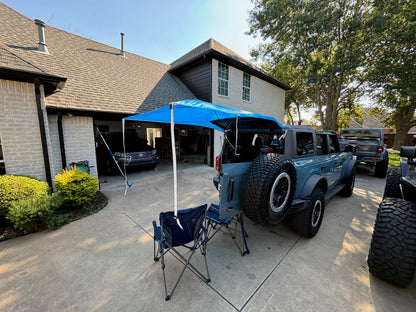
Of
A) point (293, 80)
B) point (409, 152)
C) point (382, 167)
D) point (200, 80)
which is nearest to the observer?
point (409, 152)

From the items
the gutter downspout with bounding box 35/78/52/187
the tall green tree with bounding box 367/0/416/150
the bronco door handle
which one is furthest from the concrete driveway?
the tall green tree with bounding box 367/0/416/150

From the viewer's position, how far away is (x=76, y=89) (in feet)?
18.6

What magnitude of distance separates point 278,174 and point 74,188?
433 centimetres

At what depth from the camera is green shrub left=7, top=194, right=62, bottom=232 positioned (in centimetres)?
278

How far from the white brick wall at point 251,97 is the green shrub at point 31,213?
6.35 m

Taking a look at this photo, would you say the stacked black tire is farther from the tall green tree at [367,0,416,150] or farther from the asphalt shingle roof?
the tall green tree at [367,0,416,150]

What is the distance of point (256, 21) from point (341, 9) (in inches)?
205

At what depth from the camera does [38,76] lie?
3705 mm

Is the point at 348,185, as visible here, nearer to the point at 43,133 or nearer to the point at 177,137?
the point at 43,133

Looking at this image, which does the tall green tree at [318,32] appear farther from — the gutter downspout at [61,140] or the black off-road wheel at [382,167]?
the gutter downspout at [61,140]

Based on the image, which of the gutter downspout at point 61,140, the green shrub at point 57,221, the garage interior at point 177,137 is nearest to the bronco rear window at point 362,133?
the garage interior at point 177,137

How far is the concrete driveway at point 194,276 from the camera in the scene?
1.75 m

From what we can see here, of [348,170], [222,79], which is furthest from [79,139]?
[348,170]

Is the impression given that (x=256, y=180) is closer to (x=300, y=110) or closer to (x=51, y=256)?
(x=51, y=256)
